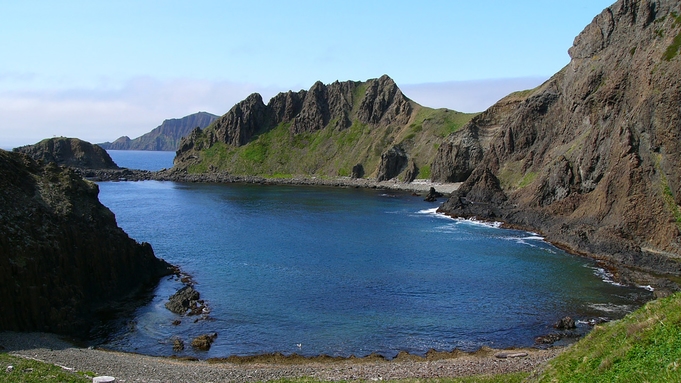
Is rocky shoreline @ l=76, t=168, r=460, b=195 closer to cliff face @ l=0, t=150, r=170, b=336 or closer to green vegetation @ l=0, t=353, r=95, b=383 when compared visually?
cliff face @ l=0, t=150, r=170, b=336

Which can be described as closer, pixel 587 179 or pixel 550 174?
pixel 587 179

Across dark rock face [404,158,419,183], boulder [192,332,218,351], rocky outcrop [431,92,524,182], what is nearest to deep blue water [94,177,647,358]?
boulder [192,332,218,351]

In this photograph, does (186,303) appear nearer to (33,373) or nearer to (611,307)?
(33,373)

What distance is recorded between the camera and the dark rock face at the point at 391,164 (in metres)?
178

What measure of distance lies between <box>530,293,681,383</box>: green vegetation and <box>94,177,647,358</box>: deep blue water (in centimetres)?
1850

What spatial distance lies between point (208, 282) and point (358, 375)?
1167 inches

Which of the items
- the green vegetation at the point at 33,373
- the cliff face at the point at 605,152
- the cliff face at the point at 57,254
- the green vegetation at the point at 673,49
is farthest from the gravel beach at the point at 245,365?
the green vegetation at the point at 673,49

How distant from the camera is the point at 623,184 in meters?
72.9

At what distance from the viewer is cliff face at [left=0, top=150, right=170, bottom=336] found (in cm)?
4053

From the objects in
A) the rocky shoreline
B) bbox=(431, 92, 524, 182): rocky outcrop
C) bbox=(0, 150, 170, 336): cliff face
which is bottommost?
bbox=(0, 150, 170, 336): cliff face

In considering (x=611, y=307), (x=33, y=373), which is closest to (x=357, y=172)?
(x=611, y=307)

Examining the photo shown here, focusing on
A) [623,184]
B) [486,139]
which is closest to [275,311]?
[623,184]

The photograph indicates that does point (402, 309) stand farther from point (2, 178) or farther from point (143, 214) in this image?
point (143, 214)

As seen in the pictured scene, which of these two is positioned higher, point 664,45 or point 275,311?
point 664,45
